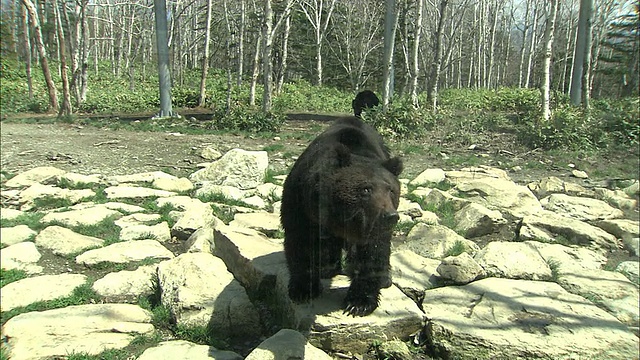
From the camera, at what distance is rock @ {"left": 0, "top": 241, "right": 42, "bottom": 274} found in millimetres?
2795

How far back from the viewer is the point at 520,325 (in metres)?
2.38

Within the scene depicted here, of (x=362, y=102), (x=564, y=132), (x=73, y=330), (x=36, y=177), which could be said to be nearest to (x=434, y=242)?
(x=564, y=132)

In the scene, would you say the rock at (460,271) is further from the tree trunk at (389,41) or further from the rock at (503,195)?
the tree trunk at (389,41)

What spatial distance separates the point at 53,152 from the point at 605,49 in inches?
177

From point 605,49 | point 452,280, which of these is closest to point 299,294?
point 452,280

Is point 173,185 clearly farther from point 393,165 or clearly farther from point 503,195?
point 503,195

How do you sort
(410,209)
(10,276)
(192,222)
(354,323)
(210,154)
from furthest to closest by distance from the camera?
1. (210,154)
2. (410,209)
3. (192,222)
4. (10,276)
5. (354,323)

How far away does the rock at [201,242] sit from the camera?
3823 millimetres

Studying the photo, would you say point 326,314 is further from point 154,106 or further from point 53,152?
point 154,106

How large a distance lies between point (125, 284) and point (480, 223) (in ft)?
10.4

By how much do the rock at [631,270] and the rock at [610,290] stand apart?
2cm

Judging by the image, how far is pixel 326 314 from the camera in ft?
8.39

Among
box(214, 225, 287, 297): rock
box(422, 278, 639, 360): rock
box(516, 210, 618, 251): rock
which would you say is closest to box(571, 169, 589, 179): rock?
box(516, 210, 618, 251): rock

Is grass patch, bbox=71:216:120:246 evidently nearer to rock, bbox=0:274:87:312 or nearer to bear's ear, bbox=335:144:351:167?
rock, bbox=0:274:87:312
